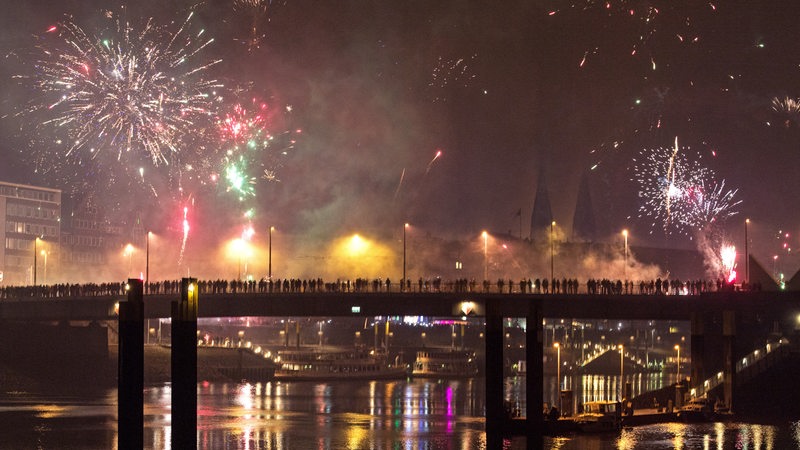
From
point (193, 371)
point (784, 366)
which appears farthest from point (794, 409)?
point (193, 371)

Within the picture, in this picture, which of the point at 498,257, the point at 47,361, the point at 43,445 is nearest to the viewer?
the point at 43,445

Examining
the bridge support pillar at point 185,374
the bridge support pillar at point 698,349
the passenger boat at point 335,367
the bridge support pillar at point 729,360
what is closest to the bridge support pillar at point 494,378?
the bridge support pillar at point 185,374

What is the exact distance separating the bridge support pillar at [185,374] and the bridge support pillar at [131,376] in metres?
1.88

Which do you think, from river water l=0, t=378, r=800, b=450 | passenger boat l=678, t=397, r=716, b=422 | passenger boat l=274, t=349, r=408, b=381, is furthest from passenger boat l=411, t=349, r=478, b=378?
passenger boat l=678, t=397, r=716, b=422

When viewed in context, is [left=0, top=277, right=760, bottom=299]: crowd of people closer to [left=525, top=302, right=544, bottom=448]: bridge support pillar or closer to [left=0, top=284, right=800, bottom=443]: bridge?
[left=0, top=284, right=800, bottom=443]: bridge

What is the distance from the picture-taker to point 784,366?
333ft

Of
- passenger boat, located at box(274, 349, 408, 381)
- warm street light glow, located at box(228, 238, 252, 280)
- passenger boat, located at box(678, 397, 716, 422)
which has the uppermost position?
warm street light glow, located at box(228, 238, 252, 280)

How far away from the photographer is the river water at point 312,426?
82062 millimetres

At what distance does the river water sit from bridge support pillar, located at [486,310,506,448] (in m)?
1.18

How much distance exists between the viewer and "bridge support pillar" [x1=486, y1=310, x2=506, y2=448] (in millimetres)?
79625

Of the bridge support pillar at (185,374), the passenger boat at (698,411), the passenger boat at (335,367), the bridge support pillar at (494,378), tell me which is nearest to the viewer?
the bridge support pillar at (185,374)

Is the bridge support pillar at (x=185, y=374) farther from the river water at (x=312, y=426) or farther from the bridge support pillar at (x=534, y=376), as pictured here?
the bridge support pillar at (x=534, y=376)

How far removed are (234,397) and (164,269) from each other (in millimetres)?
63876

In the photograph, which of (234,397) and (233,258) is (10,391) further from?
(233,258)
